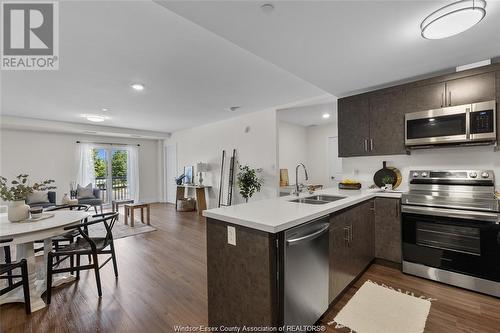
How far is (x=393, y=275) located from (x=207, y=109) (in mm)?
4436

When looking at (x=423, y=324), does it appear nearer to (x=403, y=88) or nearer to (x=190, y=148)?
(x=403, y=88)

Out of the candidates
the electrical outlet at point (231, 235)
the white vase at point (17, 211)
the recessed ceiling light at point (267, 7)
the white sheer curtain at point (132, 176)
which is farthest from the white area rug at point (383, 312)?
the white sheer curtain at point (132, 176)

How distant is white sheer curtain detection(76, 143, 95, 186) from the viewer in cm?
687

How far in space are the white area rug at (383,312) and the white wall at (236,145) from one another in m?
3.11

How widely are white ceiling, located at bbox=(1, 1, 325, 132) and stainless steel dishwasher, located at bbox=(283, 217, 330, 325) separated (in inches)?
78.9

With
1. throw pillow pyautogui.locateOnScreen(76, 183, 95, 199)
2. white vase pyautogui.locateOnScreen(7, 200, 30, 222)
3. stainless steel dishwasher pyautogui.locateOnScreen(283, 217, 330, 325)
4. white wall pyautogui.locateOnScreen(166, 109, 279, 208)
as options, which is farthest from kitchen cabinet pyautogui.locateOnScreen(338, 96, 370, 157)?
throw pillow pyautogui.locateOnScreen(76, 183, 95, 199)

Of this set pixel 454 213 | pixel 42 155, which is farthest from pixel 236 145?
pixel 42 155

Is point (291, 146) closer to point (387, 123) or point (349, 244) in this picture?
point (387, 123)

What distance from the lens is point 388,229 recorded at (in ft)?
9.05

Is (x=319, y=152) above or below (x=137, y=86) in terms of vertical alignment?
→ below

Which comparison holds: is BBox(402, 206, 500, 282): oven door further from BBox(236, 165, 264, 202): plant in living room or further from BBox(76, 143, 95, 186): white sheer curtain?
BBox(76, 143, 95, 186): white sheer curtain

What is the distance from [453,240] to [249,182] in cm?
365

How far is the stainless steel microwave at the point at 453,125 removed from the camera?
2363 millimetres

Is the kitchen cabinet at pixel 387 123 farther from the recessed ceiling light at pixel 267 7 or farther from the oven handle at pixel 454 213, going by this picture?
the recessed ceiling light at pixel 267 7
